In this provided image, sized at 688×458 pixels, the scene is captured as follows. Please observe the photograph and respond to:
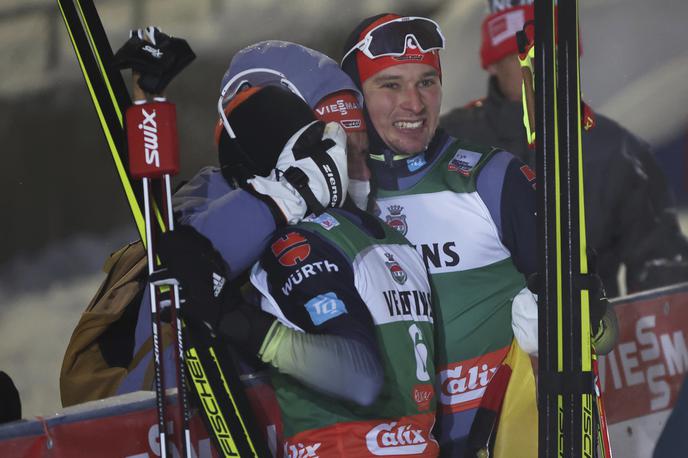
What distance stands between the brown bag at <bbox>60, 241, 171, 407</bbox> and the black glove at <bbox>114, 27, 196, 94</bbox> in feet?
1.53

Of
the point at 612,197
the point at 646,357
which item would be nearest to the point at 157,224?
the point at 646,357

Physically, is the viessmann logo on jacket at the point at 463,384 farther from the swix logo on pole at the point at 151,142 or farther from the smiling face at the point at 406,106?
the swix logo on pole at the point at 151,142

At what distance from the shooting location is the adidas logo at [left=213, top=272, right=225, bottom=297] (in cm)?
238

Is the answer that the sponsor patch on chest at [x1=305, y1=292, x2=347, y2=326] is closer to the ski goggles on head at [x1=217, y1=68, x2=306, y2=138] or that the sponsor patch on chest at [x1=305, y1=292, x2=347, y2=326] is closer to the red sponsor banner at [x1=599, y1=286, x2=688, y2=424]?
the ski goggles on head at [x1=217, y1=68, x2=306, y2=138]

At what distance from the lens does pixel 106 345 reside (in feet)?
8.81

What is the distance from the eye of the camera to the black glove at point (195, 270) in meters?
2.35

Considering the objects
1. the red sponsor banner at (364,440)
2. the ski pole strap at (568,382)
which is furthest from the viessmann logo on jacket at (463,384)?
the ski pole strap at (568,382)

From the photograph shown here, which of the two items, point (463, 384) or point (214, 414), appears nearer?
point (214, 414)

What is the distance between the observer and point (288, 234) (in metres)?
2.49

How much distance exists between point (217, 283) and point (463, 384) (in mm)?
738

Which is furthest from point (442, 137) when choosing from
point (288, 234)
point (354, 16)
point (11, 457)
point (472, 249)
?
point (354, 16)

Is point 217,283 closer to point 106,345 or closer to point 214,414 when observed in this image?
point 214,414

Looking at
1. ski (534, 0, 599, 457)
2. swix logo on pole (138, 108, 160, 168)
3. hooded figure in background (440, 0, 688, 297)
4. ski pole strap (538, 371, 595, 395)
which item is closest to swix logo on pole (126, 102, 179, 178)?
swix logo on pole (138, 108, 160, 168)

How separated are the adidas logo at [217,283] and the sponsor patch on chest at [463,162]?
804 mm
